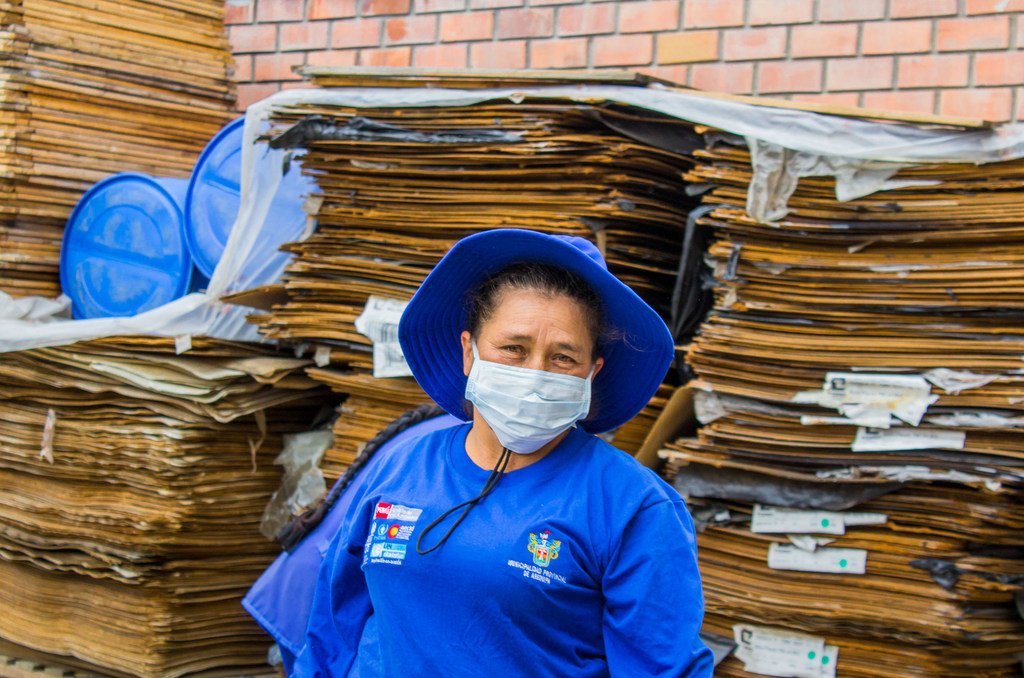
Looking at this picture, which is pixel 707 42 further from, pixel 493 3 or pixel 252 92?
pixel 252 92

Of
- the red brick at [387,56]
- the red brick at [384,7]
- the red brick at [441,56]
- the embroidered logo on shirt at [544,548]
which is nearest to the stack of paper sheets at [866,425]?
the embroidered logo on shirt at [544,548]

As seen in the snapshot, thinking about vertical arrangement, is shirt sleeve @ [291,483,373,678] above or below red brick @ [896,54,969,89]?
below

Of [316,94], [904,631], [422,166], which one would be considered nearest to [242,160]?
[316,94]

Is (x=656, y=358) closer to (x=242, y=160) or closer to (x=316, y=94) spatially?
(x=316, y=94)

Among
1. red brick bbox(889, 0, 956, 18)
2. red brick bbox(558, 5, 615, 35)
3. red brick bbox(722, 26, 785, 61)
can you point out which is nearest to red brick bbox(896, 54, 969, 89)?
red brick bbox(889, 0, 956, 18)

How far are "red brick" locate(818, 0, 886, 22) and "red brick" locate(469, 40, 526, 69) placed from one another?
44.7 inches

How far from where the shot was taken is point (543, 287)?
214cm

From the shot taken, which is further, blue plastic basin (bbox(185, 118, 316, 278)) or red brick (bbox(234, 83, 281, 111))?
red brick (bbox(234, 83, 281, 111))

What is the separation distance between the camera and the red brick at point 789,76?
4.15 metres

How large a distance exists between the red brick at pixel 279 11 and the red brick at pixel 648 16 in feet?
4.88

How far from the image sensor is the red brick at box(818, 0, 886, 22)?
13.3 feet

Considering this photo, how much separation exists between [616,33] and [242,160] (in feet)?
4.61

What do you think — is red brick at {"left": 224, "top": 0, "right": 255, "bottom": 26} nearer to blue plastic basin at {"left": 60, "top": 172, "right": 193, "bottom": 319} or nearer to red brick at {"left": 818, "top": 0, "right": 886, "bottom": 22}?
blue plastic basin at {"left": 60, "top": 172, "right": 193, "bottom": 319}

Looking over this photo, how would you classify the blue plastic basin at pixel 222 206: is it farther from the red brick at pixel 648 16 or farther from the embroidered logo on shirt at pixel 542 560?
the embroidered logo on shirt at pixel 542 560
